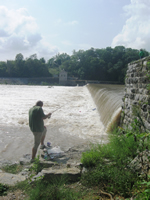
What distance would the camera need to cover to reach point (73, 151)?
5547mm

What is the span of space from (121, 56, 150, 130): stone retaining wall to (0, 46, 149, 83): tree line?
2327 inches

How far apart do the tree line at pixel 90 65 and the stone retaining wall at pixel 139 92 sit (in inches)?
2327

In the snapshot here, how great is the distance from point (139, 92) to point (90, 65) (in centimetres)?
7188

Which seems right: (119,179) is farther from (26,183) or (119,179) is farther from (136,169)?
(26,183)

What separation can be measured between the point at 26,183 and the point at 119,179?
1664mm

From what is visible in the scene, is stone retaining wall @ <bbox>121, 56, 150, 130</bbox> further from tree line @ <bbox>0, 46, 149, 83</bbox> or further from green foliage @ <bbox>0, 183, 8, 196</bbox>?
tree line @ <bbox>0, 46, 149, 83</bbox>

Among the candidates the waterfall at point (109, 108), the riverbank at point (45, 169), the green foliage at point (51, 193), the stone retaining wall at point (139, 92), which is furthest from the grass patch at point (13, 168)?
the waterfall at point (109, 108)

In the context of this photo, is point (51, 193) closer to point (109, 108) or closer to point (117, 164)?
point (117, 164)

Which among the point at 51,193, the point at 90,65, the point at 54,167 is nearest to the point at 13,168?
the point at 54,167

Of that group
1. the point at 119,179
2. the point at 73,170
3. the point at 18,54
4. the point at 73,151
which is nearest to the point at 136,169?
the point at 119,179

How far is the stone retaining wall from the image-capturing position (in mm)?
4316

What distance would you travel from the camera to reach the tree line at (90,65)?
68006 mm

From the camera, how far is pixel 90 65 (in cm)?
7550

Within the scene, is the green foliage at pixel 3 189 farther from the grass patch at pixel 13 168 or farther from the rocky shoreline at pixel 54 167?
the grass patch at pixel 13 168
